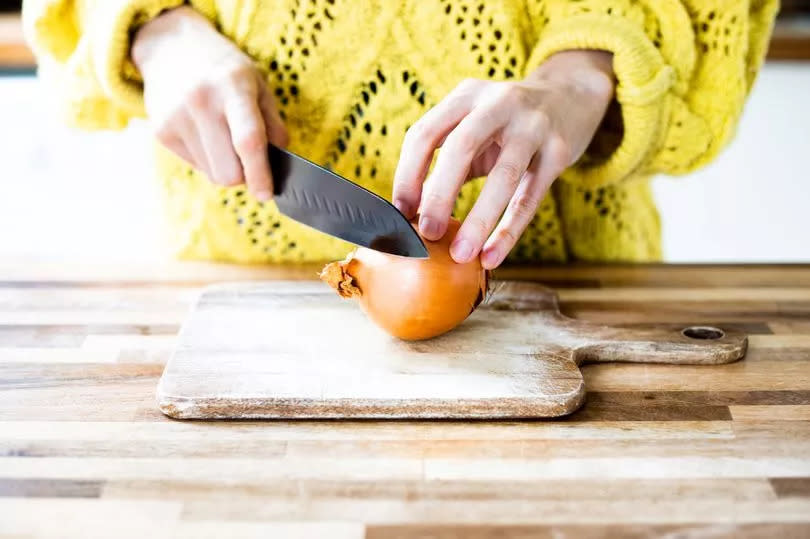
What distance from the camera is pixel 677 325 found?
0.95 metres

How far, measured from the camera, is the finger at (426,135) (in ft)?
2.63

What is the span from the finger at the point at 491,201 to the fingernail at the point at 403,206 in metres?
0.07

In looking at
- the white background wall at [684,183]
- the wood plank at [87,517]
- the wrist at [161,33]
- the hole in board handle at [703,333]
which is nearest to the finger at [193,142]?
the wrist at [161,33]

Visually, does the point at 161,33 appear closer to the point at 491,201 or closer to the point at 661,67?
the point at 491,201

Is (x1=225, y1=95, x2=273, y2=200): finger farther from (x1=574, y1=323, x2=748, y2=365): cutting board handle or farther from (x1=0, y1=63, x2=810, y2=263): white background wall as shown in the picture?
(x1=0, y1=63, x2=810, y2=263): white background wall

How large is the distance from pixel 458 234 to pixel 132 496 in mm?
375

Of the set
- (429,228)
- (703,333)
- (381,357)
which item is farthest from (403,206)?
(703,333)

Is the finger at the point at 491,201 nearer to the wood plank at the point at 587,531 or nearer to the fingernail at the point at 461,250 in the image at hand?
the fingernail at the point at 461,250

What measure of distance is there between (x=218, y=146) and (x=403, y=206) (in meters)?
0.23

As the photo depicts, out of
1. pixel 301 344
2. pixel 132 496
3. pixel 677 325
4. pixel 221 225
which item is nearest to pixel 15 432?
pixel 132 496

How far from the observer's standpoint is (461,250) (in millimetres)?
805

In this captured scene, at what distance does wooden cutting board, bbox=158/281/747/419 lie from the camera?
775mm

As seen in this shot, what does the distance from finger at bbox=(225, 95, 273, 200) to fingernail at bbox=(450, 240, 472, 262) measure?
24 centimetres

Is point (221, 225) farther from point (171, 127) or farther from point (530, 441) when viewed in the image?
point (530, 441)
